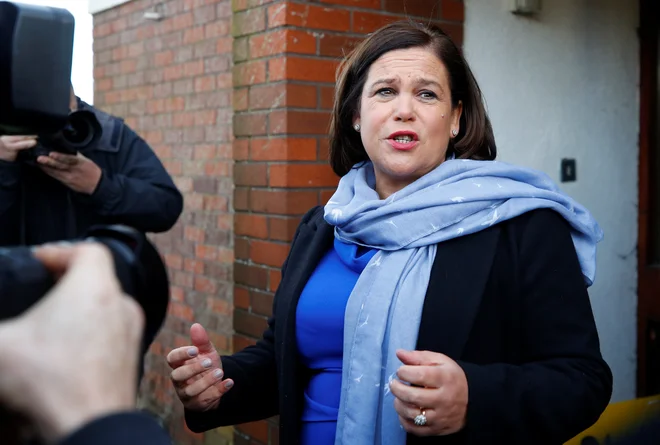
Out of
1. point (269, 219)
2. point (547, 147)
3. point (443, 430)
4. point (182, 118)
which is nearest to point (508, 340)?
point (443, 430)

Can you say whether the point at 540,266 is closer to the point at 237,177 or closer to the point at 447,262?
the point at 447,262

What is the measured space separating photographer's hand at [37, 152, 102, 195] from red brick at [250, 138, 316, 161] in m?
0.74

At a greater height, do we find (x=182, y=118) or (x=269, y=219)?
(x=182, y=118)

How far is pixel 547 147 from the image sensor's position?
362 cm

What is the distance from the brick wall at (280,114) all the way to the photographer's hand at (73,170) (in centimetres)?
76

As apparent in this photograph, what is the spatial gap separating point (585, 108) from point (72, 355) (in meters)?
3.52

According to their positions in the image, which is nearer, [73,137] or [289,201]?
[73,137]

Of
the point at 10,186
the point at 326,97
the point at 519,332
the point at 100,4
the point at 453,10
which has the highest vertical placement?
the point at 100,4

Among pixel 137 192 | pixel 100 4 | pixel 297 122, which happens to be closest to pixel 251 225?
pixel 297 122

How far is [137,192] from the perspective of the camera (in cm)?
267

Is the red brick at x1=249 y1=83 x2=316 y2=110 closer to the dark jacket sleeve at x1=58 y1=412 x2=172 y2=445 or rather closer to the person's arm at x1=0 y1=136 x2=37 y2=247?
the person's arm at x1=0 y1=136 x2=37 y2=247

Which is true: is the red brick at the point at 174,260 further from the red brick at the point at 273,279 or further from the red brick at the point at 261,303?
the red brick at the point at 273,279

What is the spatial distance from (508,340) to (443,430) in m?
0.30

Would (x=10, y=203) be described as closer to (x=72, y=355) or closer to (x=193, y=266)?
(x=193, y=266)
